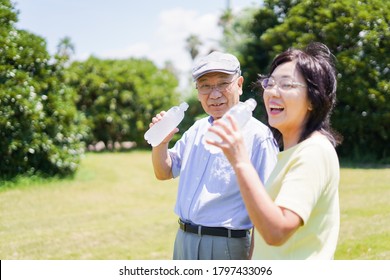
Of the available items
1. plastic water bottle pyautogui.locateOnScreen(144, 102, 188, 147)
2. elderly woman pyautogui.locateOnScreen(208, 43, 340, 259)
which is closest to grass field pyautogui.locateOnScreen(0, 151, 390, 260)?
plastic water bottle pyautogui.locateOnScreen(144, 102, 188, 147)

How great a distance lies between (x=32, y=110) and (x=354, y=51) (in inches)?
239

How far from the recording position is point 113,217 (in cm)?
770

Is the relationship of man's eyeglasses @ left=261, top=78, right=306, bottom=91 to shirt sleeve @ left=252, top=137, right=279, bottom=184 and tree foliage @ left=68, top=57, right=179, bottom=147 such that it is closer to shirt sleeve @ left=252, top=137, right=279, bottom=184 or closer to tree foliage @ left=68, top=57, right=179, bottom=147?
shirt sleeve @ left=252, top=137, right=279, bottom=184

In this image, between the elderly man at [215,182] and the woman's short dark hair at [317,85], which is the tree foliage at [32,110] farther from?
the woman's short dark hair at [317,85]

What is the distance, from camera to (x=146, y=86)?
1739 cm

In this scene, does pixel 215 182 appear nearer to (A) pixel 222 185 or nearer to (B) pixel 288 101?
(A) pixel 222 185

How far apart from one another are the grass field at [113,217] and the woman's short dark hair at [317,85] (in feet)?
10.5

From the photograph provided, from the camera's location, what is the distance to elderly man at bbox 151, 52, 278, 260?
237 cm

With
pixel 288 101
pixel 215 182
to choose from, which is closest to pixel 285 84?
pixel 288 101

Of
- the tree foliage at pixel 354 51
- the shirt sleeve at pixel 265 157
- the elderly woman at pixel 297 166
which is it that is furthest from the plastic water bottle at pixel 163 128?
the tree foliage at pixel 354 51

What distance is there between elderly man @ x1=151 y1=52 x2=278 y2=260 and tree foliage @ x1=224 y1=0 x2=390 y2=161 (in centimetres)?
799
